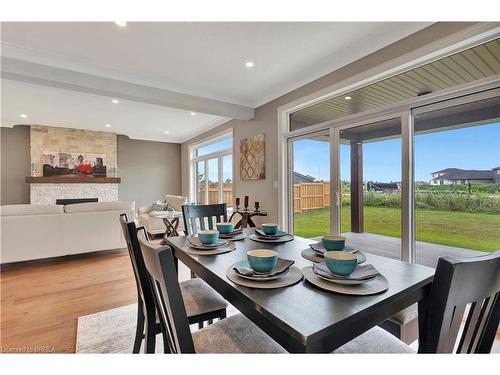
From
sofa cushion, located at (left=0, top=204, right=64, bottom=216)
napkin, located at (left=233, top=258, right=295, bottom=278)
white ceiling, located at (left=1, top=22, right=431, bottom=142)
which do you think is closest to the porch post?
white ceiling, located at (left=1, top=22, right=431, bottom=142)

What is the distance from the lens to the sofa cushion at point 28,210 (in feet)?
10.4

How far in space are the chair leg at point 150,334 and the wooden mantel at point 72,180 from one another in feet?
21.6

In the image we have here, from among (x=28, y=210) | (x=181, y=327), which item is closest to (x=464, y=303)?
(x=181, y=327)

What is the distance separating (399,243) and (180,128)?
5686 millimetres

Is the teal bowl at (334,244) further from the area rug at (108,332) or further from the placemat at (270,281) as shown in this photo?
the area rug at (108,332)

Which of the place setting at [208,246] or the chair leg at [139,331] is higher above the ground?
the place setting at [208,246]

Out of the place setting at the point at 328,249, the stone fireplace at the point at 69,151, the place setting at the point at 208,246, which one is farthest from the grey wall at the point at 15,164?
the place setting at the point at 328,249

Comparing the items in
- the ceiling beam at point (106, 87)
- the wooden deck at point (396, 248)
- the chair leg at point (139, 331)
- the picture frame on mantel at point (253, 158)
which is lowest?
the chair leg at point (139, 331)

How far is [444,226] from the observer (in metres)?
2.36

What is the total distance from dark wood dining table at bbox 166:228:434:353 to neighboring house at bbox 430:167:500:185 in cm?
165

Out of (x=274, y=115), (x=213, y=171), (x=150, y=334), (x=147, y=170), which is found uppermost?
(x=274, y=115)

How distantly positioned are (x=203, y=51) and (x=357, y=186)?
94.4 inches

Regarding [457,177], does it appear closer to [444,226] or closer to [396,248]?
[444,226]
